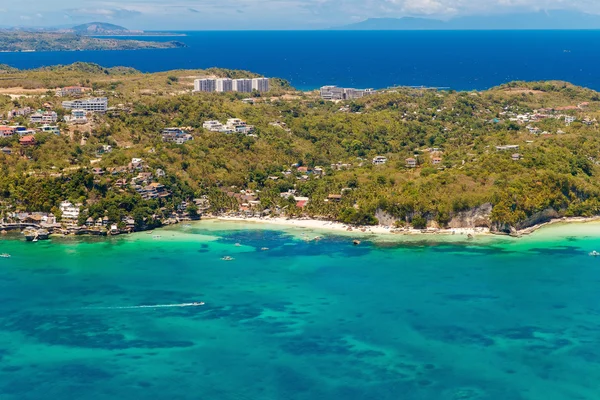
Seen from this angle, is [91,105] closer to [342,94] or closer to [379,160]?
[379,160]

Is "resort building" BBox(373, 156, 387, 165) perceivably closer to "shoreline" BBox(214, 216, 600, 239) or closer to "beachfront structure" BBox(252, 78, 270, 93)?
"shoreline" BBox(214, 216, 600, 239)

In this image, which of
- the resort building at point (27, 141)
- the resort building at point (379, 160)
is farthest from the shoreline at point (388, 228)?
the resort building at point (27, 141)

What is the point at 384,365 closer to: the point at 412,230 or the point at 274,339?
the point at 274,339

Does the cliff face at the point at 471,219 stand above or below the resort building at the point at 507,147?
below

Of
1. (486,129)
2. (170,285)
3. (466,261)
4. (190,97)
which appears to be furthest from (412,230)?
(190,97)

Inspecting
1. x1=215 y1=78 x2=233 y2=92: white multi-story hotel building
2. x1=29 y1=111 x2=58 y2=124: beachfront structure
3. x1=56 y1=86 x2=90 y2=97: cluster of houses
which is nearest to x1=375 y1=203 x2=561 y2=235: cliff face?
x1=29 y1=111 x2=58 y2=124: beachfront structure

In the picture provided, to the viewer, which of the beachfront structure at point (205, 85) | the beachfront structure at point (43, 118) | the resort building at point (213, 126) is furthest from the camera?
the beachfront structure at point (205, 85)

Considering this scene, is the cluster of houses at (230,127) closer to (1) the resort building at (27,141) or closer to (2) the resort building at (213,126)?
(2) the resort building at (213,126)
